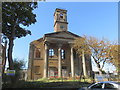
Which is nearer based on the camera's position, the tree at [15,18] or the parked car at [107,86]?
the parked car at [107,86]

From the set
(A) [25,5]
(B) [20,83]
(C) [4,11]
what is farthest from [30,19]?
(B) [20,83]

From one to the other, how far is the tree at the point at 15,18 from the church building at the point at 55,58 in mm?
10806

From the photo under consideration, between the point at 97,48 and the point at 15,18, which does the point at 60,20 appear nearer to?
the point at 97,48

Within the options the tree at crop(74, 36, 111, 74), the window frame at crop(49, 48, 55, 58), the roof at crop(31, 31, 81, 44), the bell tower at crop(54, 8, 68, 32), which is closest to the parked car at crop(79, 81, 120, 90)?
the tree at crop(74, 36, 111, 74)

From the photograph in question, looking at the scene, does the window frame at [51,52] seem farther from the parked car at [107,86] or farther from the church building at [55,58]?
the parked car at [107,86]

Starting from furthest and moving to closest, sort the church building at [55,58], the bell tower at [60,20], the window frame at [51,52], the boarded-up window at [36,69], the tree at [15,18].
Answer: the bell tower at [60,20] < the window frame at [51,52] < the boarded-up window at [36,69] < the church building at [55,58] < the tree at [15,18]

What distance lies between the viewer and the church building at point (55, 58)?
25641 millimetres

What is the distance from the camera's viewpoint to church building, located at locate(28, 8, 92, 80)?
84.1 ft

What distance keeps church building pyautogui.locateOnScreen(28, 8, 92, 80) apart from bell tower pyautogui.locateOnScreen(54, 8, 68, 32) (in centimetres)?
565

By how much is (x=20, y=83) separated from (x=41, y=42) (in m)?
15.9

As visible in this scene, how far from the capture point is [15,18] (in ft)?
47.4

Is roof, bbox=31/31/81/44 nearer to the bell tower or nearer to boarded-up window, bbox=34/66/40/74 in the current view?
the bell tower

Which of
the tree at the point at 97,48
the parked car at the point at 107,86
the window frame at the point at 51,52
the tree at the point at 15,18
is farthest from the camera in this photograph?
the window frame at the point at 51,52

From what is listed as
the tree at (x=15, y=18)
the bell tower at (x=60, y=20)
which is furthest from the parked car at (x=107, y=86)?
the bell tower at (x=60, y=20)
